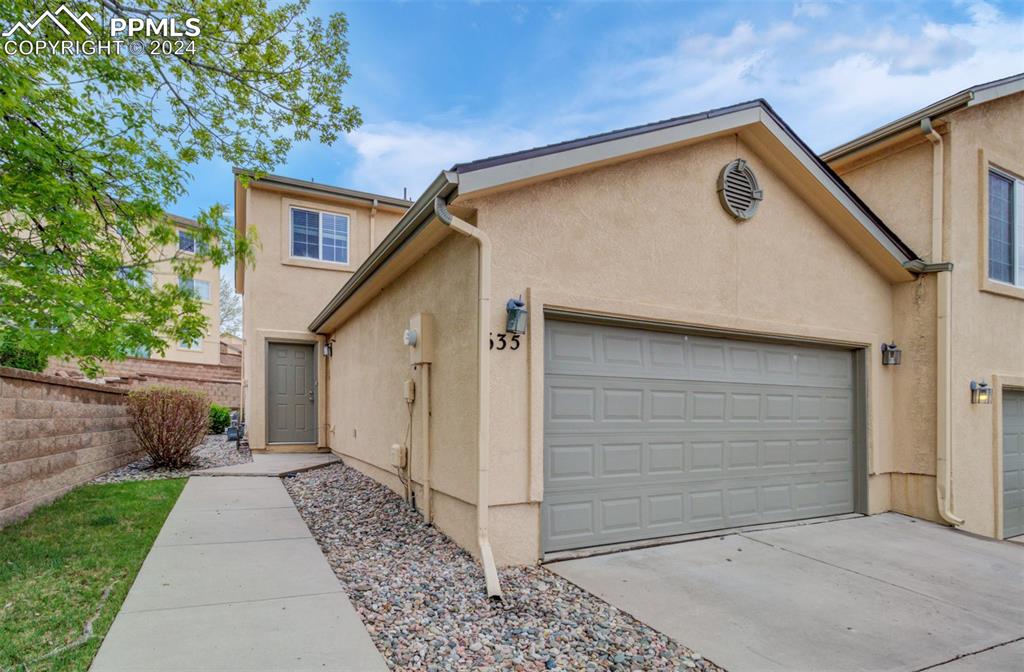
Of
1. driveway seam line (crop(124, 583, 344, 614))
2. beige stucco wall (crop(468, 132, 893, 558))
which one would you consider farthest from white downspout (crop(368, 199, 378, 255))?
driveway seam line (crop(124, 583, 344, 614))

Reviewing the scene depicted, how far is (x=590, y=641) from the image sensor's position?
3553mm

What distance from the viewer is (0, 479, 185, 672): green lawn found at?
3.13 meters

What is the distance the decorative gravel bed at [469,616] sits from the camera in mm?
3305

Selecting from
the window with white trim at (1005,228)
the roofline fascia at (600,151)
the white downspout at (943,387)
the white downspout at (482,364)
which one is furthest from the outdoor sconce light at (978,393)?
the white downspout at (482,364)

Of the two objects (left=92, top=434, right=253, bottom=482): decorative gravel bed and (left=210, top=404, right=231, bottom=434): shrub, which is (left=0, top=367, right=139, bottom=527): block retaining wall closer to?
(left=92, top=434, right=253, bottom=482): decorative gravel bed

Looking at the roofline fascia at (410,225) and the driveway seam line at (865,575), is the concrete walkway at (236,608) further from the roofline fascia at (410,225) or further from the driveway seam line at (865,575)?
the driveway seam line at (865,575)

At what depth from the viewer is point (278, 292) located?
1198 centimetres

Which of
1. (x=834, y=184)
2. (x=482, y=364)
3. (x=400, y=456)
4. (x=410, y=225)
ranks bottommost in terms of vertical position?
(x=400, y=456)

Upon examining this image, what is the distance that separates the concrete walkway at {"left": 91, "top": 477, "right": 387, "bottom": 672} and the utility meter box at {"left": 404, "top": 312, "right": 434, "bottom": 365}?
2134 mm

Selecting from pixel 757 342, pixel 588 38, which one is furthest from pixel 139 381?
pixel 757 342

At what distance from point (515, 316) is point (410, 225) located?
1644 millimetres

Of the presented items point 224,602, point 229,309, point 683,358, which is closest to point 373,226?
point 683,358

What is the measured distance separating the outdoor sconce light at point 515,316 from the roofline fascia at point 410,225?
1077 mm

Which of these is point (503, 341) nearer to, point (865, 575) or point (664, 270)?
point (664, 270)
